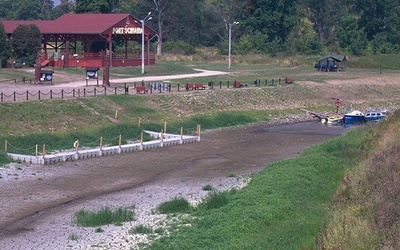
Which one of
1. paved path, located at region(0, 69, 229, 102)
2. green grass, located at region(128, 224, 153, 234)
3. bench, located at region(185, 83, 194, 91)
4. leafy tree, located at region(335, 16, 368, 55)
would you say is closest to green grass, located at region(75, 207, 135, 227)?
green grass, located at region(128, 224, 153, 234)

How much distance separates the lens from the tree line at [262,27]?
368 ft

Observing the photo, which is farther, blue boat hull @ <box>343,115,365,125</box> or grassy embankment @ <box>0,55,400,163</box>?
blue boat hull @ <box>343,115,365,125</box>

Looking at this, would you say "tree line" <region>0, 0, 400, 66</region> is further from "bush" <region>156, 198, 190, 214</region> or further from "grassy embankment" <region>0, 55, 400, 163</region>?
"bush" <region>156, 198, 190, 214</region>

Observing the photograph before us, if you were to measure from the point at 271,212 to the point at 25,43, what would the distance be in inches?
A: 2124

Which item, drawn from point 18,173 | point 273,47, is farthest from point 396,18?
point 18,173

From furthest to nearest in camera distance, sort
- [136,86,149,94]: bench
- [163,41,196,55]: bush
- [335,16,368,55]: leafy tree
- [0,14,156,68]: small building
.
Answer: [163,41,196,55]: bush
[335,16,368,55]: leafy tree
[0,14,156,68]: small building
[136,86,149,94]: bench

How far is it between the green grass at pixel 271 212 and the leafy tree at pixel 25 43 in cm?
4393

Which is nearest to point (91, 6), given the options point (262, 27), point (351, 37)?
point (262, 27)

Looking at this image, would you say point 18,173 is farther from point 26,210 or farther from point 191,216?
point 191,216

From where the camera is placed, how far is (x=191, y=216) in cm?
2978

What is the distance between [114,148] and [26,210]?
568 inches

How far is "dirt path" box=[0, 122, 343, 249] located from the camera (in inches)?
1245

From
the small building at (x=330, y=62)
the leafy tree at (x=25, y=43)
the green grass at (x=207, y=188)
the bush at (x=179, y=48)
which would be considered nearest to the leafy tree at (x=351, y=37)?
the small building at (x=330, y=62)

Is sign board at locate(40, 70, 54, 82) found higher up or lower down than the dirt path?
higher up
